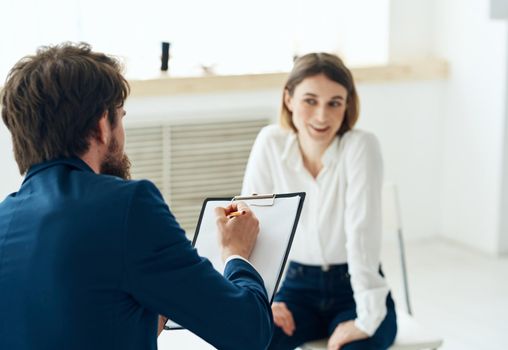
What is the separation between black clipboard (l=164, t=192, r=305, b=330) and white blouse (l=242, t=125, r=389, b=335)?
66cm

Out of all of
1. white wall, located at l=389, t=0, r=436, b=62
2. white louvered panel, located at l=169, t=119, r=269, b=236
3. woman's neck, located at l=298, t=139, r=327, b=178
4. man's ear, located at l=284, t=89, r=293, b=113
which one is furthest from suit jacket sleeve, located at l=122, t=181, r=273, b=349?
white wall, located at l=389, t=0, r=436, b=62

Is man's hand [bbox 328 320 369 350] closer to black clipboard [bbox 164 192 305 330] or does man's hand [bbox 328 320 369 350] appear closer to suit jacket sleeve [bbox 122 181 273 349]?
black clipboard [bbox 164 192 305 330]

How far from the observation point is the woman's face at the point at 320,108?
2.52 m

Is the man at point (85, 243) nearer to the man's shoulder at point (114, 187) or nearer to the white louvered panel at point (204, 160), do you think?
the man's shoulder at point (114, 187)

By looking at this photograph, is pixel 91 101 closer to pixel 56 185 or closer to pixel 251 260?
pixel 56 185

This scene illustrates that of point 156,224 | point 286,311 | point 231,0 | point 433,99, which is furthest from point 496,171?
point 156,224

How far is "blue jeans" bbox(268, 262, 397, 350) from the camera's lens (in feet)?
7.63

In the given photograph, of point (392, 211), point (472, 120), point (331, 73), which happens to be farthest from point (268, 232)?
point (472, 120)

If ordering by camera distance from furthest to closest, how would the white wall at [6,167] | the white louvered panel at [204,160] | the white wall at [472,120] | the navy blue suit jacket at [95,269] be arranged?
the white wall at [472,120]
the white louvered panel at [204,160]
the white wall at [6,167]
the navy blue suit jacket at [95,269]

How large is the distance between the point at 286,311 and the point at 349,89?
70 centimetres

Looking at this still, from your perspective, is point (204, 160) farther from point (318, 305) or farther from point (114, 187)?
point (114, 187)

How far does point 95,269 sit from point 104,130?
244 millimetres

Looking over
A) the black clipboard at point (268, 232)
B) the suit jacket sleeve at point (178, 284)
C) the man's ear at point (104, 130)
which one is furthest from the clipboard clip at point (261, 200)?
the man's ear at point (104, 130)

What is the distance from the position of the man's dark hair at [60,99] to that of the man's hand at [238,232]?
0.34 m
